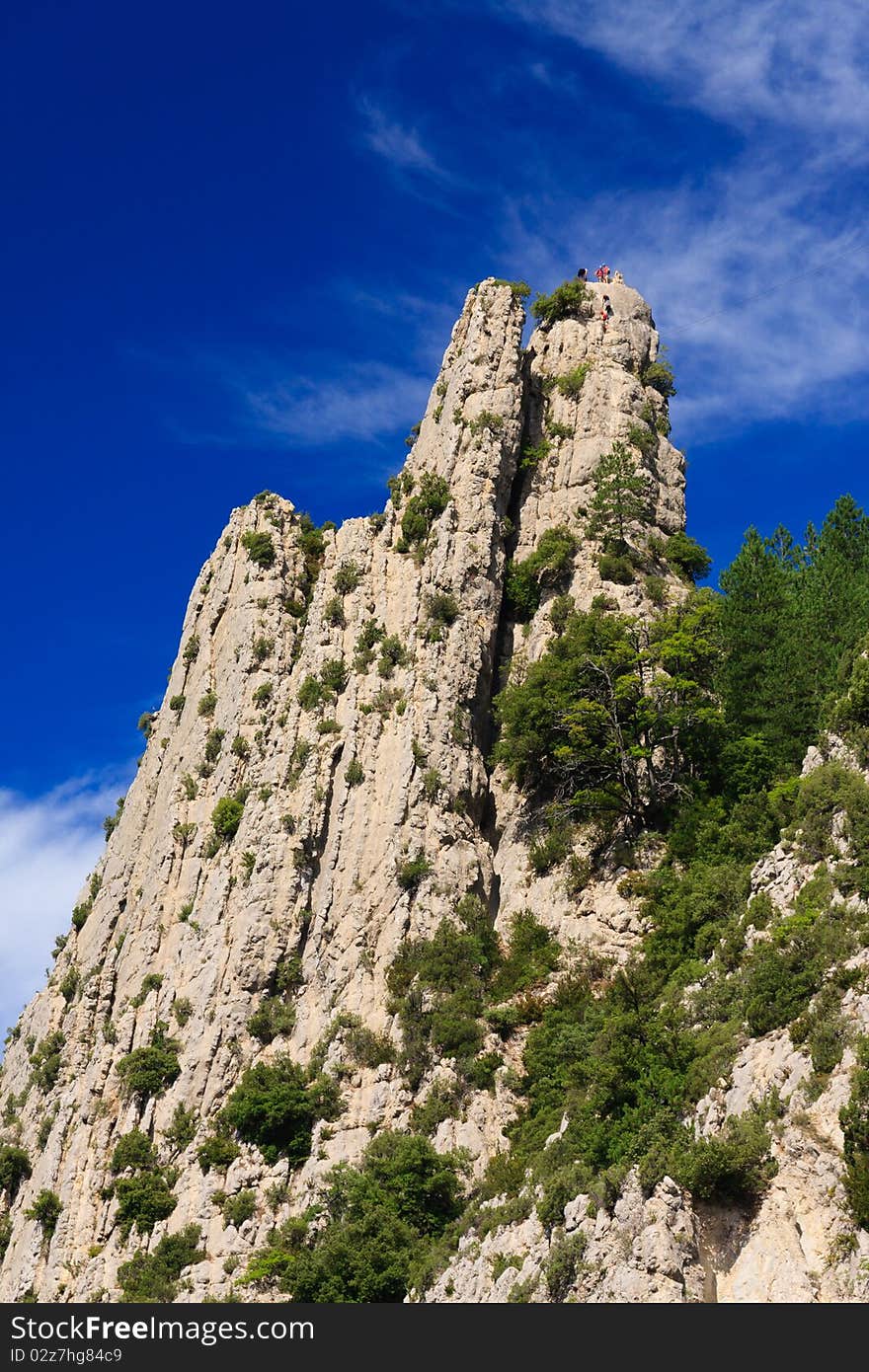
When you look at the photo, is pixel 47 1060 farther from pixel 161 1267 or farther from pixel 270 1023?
pixel 161 1267

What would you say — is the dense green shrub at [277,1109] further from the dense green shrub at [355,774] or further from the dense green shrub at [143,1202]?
the dense green shrub at [355,774]

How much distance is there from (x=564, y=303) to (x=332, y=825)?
29537mm

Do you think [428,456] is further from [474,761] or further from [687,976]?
[687,976]

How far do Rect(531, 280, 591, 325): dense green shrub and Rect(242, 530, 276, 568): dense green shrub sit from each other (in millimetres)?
17058

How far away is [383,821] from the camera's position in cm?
4897

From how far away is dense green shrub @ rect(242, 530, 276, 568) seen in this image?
Result: 6397 centimetres

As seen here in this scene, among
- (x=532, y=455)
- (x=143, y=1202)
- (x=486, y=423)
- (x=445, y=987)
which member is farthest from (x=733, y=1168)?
(x=532, y=455)

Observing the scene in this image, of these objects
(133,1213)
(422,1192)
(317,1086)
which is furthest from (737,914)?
(133,1213)

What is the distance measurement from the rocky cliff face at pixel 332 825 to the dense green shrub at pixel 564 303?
0.60 meters

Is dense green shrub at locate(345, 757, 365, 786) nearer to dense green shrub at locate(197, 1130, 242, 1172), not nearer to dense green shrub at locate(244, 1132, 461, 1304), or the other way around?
dense green shrub at locate(197, 1130, 242, 1172)

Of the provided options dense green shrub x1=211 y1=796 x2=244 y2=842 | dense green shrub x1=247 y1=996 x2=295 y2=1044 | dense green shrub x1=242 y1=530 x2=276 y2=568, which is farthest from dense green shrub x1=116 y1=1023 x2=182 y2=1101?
dense green shrub x1=242 y1=530 x2=276 y2=568

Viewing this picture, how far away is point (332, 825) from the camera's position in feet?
165

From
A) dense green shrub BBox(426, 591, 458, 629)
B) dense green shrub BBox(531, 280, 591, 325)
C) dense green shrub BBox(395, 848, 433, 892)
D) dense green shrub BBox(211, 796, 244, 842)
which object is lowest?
dense green shrub BBox(395, 848, 433, 892)

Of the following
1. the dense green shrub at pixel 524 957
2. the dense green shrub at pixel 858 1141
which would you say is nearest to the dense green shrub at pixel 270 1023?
the dense green shrub at pixel 524 957
